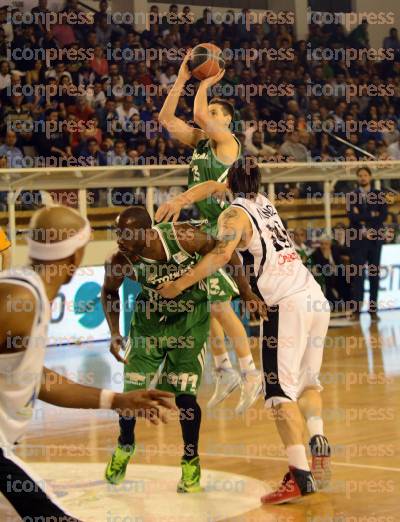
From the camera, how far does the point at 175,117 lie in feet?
29.7

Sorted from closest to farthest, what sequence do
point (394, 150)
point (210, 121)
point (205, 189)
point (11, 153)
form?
point (205, 189) < point (210, 121) < point (11, 153) < point (394, 150)

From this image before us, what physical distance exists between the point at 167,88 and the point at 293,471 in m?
13.4

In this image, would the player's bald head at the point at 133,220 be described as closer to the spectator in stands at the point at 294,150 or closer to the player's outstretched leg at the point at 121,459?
the player's outstretched leg at the point at 121,459

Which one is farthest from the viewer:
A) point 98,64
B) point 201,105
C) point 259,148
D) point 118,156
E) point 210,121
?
point 259,148

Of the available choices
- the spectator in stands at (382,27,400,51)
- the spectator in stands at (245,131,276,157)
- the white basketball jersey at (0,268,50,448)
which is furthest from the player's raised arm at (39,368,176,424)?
the spectator in stands at (382,27,400,51)

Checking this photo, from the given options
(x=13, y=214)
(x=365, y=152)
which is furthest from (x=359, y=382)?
(x=365, y=152)

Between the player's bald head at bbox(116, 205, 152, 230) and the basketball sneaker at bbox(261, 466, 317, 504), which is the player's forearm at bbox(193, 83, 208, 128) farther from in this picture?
the basketball sneaker at bbox(261, 466, 317, 504)

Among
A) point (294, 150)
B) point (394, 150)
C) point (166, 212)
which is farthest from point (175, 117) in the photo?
point (394, 150)

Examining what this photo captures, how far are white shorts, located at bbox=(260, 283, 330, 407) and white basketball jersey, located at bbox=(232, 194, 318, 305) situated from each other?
0.06 metres

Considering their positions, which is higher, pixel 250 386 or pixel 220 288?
pixel 220 288

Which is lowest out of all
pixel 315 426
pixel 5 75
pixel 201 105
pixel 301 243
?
pixel 315 426

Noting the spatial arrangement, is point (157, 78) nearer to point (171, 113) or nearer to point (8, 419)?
point (171, 113)

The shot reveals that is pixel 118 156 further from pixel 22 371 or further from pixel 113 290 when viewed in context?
pixel 22 371

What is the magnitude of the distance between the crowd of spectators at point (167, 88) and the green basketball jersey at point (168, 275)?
8.25 m
